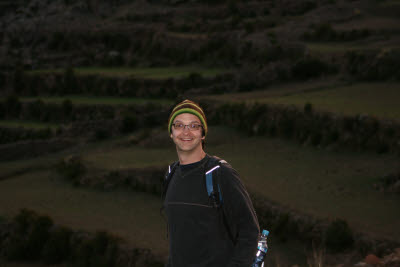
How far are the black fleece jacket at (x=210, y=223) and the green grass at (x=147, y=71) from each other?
34821 mm

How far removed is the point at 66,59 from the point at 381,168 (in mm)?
38158

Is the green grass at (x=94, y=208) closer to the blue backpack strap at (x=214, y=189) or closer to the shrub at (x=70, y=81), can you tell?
the blue backpack strap at (x=214, y=189)

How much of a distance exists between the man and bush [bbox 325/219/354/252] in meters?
9.63

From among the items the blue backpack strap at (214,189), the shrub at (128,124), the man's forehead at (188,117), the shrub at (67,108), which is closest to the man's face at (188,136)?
the man's forehead at (188,117)

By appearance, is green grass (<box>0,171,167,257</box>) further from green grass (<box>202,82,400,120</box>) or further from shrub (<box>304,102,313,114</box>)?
green grass (<box>202,82,400,120</box>)

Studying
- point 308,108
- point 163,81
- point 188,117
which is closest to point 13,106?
point 163,81

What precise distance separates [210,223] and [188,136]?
785 mm

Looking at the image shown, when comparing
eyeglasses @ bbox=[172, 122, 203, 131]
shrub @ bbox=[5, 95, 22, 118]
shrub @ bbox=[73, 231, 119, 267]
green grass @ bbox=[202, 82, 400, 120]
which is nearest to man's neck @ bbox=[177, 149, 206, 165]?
eyeglasses @ bbox=[172, 122, 203, 131]

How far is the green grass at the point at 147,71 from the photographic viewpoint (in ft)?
135

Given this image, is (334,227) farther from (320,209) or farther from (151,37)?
(151,37)

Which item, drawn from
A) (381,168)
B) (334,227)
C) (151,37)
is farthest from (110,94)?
(334,227)

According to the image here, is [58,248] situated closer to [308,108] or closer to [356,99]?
[308,108]

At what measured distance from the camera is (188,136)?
493cm

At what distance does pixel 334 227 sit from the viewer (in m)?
14.0
